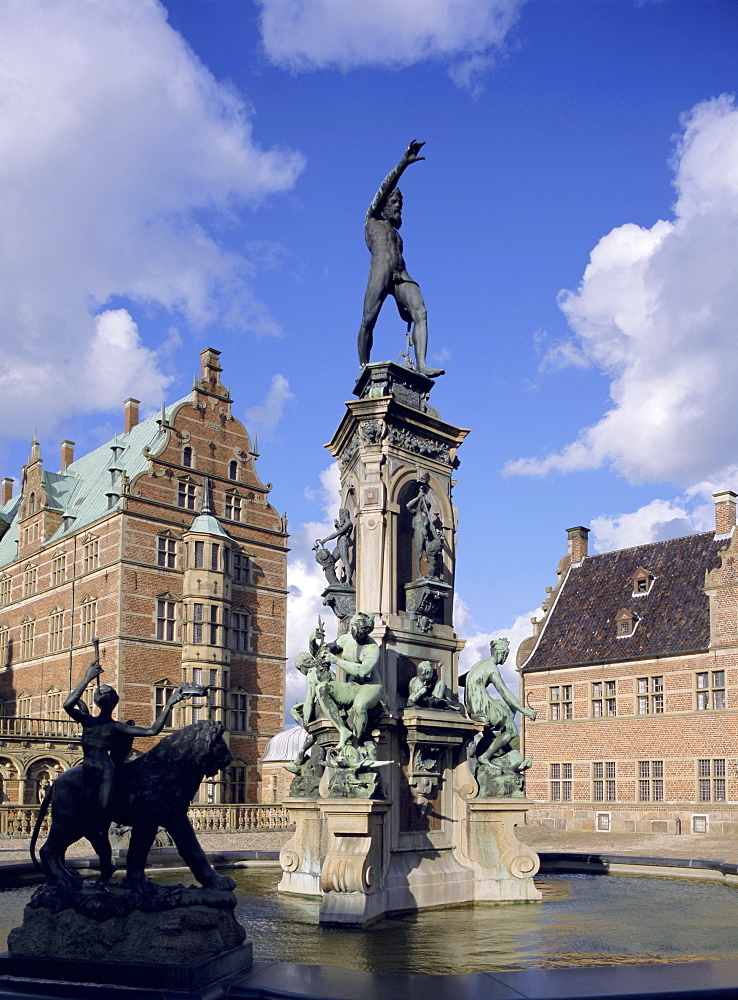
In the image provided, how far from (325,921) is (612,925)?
285cm

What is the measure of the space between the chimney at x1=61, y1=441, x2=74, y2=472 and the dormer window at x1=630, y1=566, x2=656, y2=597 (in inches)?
1249

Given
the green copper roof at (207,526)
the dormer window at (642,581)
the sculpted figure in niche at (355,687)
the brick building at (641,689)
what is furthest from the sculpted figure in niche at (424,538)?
the green copper roof at (207,526)

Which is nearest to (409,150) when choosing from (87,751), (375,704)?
(375,704)

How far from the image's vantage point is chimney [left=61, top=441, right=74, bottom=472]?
188 feet

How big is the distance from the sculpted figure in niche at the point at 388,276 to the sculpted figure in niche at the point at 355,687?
14.7 ft

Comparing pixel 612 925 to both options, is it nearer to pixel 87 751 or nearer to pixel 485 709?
pixel 485 709

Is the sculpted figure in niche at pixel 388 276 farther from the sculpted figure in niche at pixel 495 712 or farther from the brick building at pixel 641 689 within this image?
the brick building at pixel 641 689

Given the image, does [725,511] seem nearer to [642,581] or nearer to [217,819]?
[642,581]

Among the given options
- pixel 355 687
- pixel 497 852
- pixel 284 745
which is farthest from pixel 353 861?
pixel 284 745

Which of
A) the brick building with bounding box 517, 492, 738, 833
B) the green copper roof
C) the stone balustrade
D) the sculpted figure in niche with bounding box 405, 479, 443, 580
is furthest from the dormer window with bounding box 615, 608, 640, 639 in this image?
the sculpted figure in niche with bounding box 405, 479, 443, 580

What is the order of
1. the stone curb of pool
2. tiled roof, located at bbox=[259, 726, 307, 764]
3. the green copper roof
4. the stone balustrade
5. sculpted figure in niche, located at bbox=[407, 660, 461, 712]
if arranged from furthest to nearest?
the green copper roof → tiled roof, located at bbox=[259, 726, 307, 764] → the stone balustrade → sculpted figure in niche, located at bbox=[407, 660, 461, 712] → the stone curb of pool

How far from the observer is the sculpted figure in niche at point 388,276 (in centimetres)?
1425

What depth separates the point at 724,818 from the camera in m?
36.1

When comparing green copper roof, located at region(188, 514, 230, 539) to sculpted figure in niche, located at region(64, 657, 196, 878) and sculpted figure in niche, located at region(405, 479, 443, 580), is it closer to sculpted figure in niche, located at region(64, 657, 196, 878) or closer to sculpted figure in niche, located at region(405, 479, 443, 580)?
sculpted figure in niche, located at region(405, 479, 443, 580)
